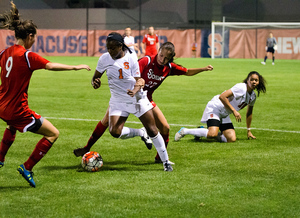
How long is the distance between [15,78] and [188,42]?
3937 cm

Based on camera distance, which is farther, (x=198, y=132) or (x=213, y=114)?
(x=213, y=114)

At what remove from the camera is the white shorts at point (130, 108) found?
22.7ft

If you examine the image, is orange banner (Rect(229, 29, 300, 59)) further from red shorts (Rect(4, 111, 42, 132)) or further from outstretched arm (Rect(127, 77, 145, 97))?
red shorts (Rect(4, 111, 42, 132))

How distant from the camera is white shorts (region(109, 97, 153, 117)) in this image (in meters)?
6.92

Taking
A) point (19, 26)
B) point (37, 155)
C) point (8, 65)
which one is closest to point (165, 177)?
point (37, 155)

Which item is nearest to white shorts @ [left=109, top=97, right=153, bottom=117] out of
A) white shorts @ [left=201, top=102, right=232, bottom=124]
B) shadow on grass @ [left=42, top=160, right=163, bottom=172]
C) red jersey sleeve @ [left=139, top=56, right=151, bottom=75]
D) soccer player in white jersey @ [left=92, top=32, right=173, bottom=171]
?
soccer player in white jersey @ [left=92, top=32, right=173, bottom=171]

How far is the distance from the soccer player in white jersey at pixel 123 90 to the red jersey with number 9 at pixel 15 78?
114 cm

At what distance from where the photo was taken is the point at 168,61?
738 centimetres

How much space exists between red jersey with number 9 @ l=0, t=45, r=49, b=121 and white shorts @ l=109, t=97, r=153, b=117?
1435mm

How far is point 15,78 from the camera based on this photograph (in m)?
5.80

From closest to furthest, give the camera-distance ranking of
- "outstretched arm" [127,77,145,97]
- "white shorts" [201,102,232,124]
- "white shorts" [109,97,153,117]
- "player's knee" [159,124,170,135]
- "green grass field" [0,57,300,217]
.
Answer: "green grass field" [0,57,300,217] < "outstretched arm" [127,77,145,97] < "white shorts" [109,97,153,117] < "player's knee" [159,124,170,135] < "white shorts" [201,102,232,124]

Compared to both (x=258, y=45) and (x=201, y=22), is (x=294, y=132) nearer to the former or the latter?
(x=258, y=45)

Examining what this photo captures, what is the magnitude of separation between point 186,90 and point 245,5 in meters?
33.4

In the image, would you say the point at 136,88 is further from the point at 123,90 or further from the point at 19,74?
the point at 19,74
